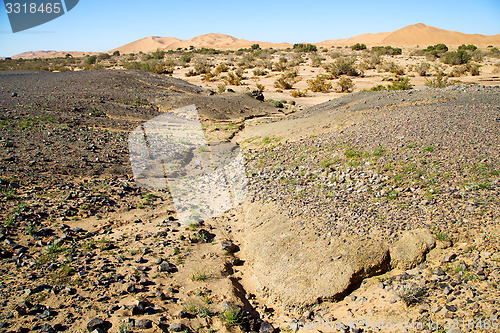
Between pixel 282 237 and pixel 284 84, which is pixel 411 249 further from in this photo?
pixel 284 84

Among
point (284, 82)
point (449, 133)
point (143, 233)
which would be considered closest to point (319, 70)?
point (284, 82)

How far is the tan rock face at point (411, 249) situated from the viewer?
433 centimetres

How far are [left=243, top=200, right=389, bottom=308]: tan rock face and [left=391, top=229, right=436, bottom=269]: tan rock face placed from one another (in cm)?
12

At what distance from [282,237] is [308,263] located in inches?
29.5

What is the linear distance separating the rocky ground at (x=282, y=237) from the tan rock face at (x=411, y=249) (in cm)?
2

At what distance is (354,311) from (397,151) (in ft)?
13.2

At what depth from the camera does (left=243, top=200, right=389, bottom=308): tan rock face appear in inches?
170

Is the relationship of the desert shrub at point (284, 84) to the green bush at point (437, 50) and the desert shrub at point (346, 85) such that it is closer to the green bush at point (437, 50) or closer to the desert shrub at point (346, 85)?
the desert shrub at point (346, 85)

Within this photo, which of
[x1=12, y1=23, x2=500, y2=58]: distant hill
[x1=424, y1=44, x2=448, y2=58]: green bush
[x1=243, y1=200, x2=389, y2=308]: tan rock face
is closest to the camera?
[x1=243, y1=200, x2=389, y2=308]: tan rock face

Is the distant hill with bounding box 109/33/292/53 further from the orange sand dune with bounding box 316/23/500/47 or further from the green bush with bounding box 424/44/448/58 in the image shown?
the green bush with bounding box 424/44/448/58

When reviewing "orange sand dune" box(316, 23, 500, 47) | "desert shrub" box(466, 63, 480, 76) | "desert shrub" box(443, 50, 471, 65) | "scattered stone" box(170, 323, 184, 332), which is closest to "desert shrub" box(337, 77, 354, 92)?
"desert shrub" box(466, 63, 480, 76)

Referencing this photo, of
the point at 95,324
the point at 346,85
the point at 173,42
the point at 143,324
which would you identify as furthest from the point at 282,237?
the point at 173,42

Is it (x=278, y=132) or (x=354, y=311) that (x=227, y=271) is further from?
(x=278, y=132)

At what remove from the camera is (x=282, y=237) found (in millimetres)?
5316
